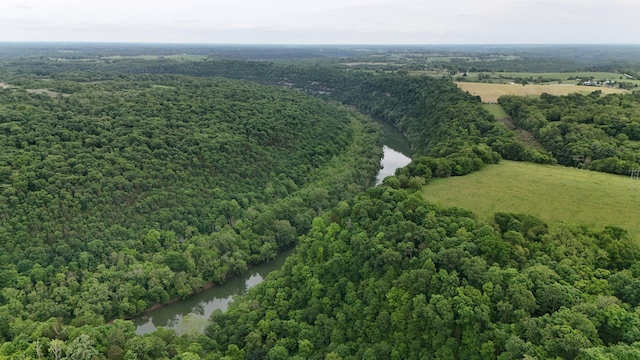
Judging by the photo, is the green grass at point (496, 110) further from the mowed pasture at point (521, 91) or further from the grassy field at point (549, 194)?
the grassy field at point (549, 194)

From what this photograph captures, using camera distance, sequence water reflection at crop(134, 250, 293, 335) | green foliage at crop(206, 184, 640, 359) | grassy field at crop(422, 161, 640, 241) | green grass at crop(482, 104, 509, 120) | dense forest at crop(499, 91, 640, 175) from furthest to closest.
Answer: green grass at crop(482, 104, 509, 120), dense forest at crop(499, 91, 640, 175), water reflection at crop(134, 250, 293, 335), grassy field at crop(422, 161, 640, 241), green foliage at crop(206, 184, 640, 359)

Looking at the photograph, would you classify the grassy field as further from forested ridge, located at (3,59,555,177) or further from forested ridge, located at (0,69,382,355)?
forested ridge, located at (0,69,382,355)

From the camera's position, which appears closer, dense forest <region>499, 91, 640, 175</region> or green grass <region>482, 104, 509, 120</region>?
dense forest <region>499, 91, 640, 175</region>

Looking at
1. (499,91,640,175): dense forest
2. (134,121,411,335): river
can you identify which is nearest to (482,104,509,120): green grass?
(499,91,640,175): dense forest

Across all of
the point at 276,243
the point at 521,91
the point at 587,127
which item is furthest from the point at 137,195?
the point at 521,91

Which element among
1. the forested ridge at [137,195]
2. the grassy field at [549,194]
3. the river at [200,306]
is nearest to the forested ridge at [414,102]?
the grassy field at [549,194]
